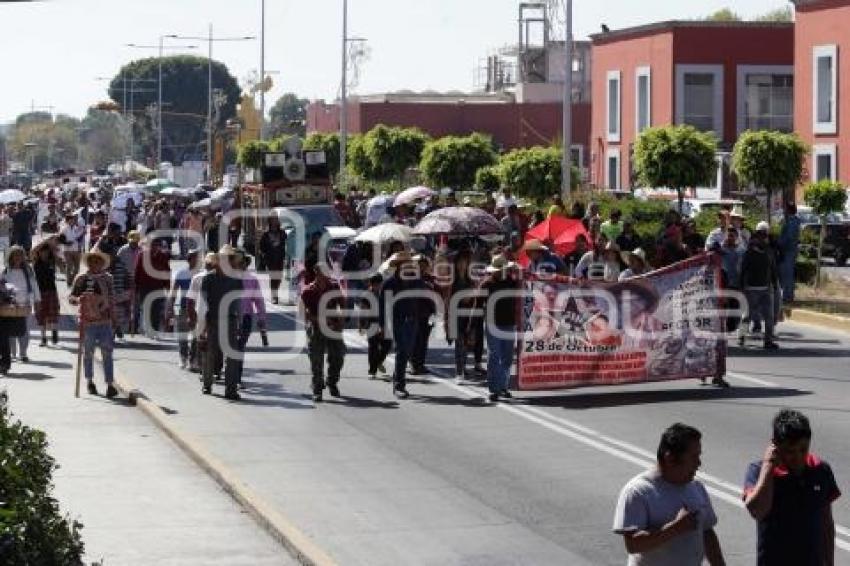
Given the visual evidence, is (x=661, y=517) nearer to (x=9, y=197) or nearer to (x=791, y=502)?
(x=791, y=502)

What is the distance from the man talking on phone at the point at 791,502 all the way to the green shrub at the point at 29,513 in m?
3.12

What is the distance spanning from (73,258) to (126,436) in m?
21.1

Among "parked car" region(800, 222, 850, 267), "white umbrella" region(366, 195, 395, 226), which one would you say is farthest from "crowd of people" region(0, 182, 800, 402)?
"parked car" region(800, 222, 850, 267)

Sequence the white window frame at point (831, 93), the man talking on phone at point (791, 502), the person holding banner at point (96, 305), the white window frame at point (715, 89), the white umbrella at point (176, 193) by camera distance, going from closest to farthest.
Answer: the man talking on phone at point (791, 502) → the person holding banner at point (96, 305) → the white window frame at point (831, 93) → the white window frame at point (715, 89) → the white umbrella at point (176, 193)

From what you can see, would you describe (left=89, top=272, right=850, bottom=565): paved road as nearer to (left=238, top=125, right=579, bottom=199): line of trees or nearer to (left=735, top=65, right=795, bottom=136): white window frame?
(left=238, top=125, right=579, bottom=199): line of trees

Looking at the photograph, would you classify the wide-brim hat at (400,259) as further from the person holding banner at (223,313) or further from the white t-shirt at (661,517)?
the white t-shirt at (661,517)

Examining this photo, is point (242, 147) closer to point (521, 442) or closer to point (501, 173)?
point (501, 173)

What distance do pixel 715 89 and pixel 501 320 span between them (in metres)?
47.6

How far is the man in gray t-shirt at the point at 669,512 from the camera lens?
9.08 meters

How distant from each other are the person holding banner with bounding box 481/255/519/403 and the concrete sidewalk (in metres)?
3.59

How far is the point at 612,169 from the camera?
73.3 metres

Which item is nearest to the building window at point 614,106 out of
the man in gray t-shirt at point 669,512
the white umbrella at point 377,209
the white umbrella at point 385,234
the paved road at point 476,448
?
the white umbrella at point 377,209

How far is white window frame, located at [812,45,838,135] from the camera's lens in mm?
55062

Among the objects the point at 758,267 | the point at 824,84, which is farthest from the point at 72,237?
the point at 824,84
